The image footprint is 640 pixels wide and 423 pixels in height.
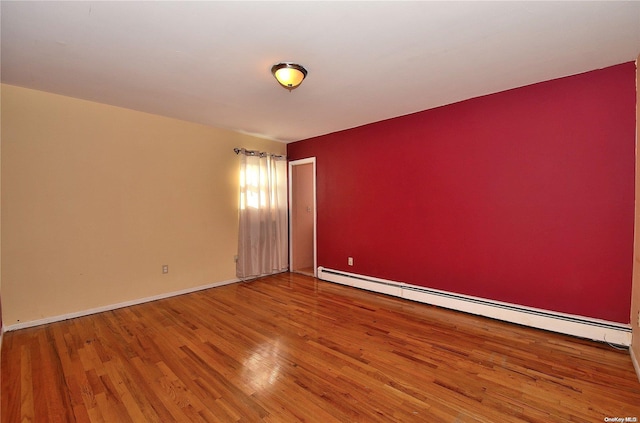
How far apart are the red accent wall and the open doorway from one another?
1488 millimetres

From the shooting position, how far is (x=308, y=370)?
2.09 meters

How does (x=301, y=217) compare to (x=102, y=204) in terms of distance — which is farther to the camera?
(x=301, y=217)

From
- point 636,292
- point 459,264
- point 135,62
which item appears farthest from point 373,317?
point 135,62

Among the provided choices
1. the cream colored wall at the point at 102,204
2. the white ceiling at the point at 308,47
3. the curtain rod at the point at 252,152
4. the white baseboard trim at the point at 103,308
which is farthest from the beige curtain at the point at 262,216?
the white ceiling at the point at 308,47

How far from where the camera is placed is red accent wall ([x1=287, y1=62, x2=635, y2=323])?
7.86 ft

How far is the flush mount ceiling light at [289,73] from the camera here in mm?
2264

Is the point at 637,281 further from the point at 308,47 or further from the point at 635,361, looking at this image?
the point at 308,47

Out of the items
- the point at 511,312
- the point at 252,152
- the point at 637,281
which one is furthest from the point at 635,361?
the point at 252,152

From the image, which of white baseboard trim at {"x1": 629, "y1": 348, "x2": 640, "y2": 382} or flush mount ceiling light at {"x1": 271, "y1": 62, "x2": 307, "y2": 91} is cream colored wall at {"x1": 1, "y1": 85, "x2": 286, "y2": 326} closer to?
flush mount ceiling light at {"x1": 271, "y1": 62, "x2": 307, "y2": 91}

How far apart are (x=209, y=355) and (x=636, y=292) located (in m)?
3.53

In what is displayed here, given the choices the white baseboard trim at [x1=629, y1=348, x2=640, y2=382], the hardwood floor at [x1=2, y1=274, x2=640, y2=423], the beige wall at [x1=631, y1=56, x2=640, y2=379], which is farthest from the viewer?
the beige wall at [x1=631, y1=56, x2=640, y2=379]

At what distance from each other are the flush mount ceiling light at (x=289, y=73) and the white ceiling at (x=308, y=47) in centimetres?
6

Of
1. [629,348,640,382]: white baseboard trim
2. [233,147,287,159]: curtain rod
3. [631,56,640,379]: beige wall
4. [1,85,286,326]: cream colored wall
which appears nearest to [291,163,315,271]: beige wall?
[233,147,287,159]: curtain rod

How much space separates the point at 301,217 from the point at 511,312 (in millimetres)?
3649
